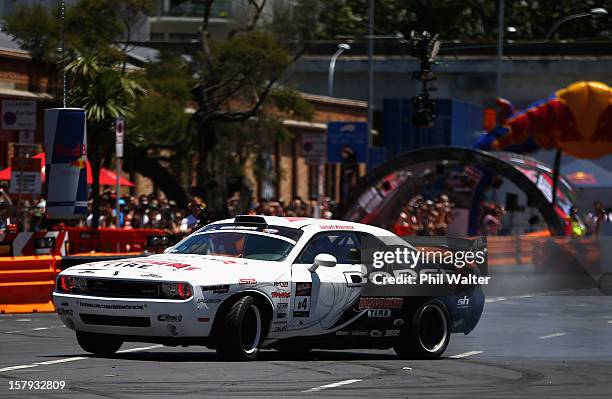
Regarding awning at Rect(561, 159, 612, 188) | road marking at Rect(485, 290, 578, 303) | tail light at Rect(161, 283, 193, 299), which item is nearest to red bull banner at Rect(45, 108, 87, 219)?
road marking at Rect(485, 290, 578, 303)

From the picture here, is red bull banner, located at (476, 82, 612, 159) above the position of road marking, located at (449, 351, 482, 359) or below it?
above

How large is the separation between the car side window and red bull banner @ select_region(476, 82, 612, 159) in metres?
26.4

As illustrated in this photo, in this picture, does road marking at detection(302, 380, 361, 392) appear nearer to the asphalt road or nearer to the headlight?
the asphalt road

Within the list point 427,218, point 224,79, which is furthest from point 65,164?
point 224,79

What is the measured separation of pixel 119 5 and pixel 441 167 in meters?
9.92

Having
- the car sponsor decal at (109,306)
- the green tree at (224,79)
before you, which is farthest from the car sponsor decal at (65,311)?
the green tree at (224,79)

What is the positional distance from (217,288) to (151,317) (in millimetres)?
632

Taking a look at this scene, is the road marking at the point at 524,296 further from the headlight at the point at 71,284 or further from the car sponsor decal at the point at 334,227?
the headlight at the point at 71,284

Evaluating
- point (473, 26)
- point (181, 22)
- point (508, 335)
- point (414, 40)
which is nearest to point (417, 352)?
point (508, 335)

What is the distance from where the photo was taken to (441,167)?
40.5m

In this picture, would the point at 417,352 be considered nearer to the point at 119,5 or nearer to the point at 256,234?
the point at 256,234

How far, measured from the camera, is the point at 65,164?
23.2 meters

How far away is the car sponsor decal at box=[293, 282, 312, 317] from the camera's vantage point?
13.5 meters

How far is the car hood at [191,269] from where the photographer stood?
12766 millimetres
